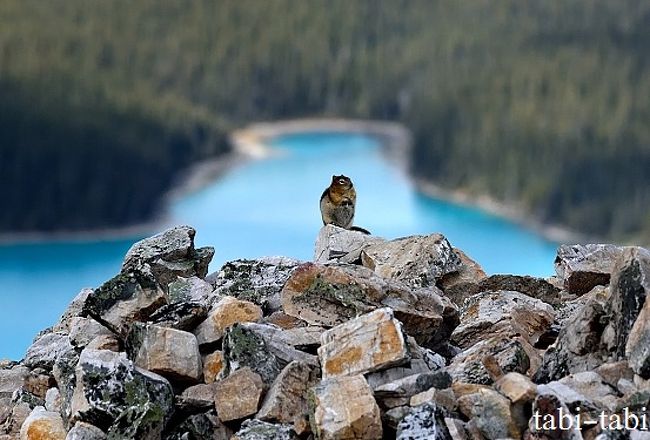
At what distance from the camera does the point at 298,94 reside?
9400 cm

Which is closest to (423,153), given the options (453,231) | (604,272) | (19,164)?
(453,231)

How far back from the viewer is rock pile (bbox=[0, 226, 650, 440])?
17.2ft

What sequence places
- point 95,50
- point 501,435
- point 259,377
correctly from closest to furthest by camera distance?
point 501,435, point 259,377, point 95,50

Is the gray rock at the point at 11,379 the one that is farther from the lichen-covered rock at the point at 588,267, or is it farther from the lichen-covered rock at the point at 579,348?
the lichen-covered rock at the point at 588,267

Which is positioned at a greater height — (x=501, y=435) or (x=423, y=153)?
(x=423, y=153)

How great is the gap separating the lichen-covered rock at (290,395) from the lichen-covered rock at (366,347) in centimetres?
10

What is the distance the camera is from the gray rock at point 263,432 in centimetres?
540

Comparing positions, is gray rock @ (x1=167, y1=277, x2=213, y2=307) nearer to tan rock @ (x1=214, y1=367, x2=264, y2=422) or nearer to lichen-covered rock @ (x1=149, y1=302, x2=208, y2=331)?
lichen-covered rock @ (x1=149, y1=302, x2=208, y2=331)

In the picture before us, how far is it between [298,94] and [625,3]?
25786mm

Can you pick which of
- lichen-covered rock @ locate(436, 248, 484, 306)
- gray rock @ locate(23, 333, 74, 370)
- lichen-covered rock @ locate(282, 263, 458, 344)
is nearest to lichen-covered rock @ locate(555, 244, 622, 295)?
lichen-covered rock @ locate(436, 248, 484, 306)

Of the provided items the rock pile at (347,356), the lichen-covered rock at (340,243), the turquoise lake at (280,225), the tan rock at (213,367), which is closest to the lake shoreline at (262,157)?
the turquoise lake at (280,225)

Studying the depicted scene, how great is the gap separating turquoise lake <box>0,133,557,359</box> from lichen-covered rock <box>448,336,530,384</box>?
1115 inches

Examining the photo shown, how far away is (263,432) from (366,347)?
2.07ft

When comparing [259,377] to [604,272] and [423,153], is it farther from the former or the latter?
[423,153]
